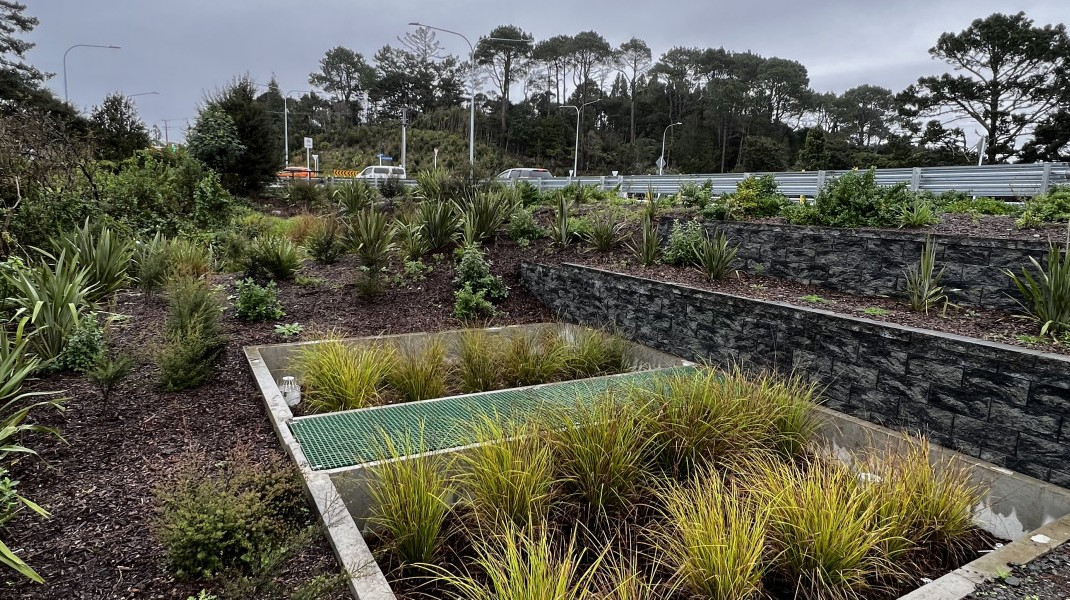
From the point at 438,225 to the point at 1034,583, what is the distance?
7.86 meters

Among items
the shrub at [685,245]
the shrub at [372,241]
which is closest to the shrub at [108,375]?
the shrub at [372,241]

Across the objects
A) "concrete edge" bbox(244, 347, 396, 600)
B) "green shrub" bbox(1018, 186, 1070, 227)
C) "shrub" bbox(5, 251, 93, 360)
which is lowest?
"concrete edge" bbox(244, 347, 396, 600)

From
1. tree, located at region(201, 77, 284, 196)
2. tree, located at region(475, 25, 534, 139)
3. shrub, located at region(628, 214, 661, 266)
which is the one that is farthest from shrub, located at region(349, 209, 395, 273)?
tree, located at region(475, 25, 534, 139)

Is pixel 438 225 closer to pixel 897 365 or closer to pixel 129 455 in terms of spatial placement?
pixel 129 455

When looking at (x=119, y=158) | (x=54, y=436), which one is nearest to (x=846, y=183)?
(x=54, y=436)

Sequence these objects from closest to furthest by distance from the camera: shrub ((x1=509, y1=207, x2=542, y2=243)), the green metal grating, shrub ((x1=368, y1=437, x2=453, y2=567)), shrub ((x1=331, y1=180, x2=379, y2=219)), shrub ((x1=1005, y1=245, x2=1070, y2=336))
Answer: shrub ((x1=368, y1=437, x2=453, y2=567)) < the green metal grating < shrub ((x1=1005, y1=245, x2=1070, y2=336)) < shrub ((x1=509, y1=207, x2=542, y2=243)) < shrub ((x1=331, y1=180, x2=379, y2=219))

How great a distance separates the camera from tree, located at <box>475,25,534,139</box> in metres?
52.3

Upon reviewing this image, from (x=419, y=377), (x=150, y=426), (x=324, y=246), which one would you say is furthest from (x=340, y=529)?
(x=324, y=246)

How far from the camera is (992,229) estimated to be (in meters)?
5.99

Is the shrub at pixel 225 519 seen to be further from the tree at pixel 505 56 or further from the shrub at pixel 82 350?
the tree at pixel 505 56

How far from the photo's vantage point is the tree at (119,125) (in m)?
16.2

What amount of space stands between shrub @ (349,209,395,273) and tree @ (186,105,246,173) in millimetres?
9190

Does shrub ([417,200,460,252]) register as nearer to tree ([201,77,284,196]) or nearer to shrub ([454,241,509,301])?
shrub ([454,241,509,301])

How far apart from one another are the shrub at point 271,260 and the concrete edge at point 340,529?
10.4 ft
